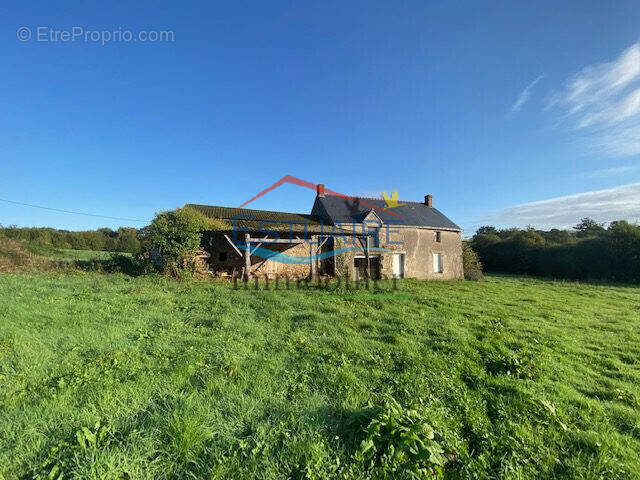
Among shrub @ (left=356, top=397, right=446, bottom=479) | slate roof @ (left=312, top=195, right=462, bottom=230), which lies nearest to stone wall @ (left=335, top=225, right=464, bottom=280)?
slate roof @ (left=312, top=195, right=462, bottom=230)

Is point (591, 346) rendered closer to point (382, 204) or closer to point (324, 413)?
point (324, 413)

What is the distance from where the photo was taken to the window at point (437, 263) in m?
21.3

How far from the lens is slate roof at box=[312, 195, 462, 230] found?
1991cm

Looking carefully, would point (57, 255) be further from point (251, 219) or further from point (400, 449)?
point (400, 449)

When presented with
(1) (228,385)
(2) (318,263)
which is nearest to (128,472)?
(1) (228,385)

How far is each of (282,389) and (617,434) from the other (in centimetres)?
381

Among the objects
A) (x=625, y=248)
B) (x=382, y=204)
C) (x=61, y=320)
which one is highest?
(x=382, y=204)

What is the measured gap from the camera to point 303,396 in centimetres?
356

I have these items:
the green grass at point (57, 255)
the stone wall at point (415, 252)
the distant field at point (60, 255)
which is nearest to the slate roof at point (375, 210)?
the stone wall at point (415, 252)

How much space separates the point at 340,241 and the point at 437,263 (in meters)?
8.67

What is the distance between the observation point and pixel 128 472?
221 cm

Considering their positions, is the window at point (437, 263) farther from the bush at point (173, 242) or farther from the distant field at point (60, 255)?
the distant field at point (60, 255)

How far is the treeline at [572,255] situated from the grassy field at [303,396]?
81.5 ft

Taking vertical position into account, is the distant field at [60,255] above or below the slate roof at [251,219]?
below
